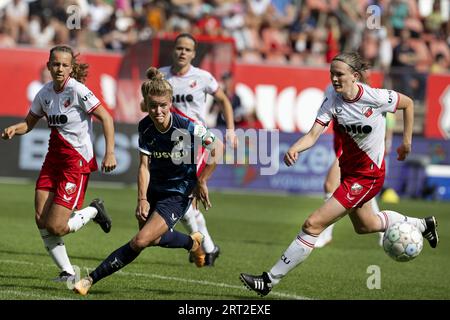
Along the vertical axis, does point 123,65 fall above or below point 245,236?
above

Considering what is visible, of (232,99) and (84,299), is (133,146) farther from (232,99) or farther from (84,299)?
(84,299)

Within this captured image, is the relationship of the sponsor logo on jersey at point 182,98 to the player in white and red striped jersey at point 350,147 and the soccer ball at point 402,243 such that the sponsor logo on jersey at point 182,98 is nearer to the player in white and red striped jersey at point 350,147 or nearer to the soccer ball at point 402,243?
the player in white and red striped jersey at point 350,147

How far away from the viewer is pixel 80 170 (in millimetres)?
9523

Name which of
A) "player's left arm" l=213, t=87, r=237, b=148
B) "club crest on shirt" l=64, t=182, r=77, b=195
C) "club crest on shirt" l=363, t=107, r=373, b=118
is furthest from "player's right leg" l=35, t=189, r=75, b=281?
"club crest on shirt" l=363, t=107, r=373, b=118

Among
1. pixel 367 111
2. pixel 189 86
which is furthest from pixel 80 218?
pixel 367 111

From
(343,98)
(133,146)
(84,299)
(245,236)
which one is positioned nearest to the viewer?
(84,299)

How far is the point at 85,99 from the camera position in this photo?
30.6 feet

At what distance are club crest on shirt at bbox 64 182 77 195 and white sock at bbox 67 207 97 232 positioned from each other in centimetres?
36

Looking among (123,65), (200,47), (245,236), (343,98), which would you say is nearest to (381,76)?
(200,47)

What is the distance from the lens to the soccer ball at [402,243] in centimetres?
929

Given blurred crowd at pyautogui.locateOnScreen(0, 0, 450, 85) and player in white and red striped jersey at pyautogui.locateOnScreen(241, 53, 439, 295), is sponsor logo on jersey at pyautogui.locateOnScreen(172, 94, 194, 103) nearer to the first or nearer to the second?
player in white and red striped jersey at pyautogui.locateOnScreen(241, 53, 439, 295)

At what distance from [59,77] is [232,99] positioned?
12096mm

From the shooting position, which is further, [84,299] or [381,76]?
[381,76]

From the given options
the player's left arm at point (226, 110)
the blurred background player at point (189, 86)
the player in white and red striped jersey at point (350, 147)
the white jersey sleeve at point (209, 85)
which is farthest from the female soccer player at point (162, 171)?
the white jersey sleeve at point (209, 85)
